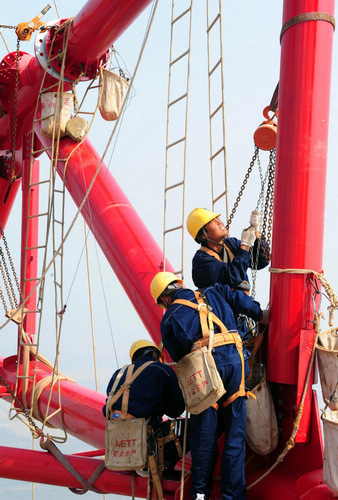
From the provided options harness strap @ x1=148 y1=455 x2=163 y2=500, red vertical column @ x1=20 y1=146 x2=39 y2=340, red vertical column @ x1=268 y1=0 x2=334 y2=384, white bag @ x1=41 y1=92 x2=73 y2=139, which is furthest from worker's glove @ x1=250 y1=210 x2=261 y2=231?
red vertical column @ x1=20 y1=146 x2=39 y2=340

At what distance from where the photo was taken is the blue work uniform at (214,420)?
180 inches

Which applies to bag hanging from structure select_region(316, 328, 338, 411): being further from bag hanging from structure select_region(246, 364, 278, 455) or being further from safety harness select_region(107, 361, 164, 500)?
safety harness select_region(107, 361, 164, 500)

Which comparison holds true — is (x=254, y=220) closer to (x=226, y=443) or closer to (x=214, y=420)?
(x=214, y=420)

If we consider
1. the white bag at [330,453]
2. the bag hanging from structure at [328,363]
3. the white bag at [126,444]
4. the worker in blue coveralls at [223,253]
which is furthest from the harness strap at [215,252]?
the white bag at [330,453]

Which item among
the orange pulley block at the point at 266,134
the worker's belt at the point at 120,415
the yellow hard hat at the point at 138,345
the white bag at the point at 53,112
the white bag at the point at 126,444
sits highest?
the white bag at the point at 53,112

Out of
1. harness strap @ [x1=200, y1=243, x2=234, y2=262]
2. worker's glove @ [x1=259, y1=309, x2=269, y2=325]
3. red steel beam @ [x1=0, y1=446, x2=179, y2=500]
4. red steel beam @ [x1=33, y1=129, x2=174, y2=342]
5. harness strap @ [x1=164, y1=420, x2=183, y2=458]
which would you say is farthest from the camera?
red steel beam @ [x1=33, y1=129, x2=174, y2=342]

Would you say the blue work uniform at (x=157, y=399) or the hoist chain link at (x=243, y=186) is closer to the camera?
the blue work uniform at (x=157, y=399)

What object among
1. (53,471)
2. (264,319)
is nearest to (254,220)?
(264,319)

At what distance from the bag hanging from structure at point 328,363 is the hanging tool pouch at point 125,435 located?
4.16 ft

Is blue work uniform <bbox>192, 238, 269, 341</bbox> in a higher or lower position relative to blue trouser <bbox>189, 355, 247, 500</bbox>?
higher

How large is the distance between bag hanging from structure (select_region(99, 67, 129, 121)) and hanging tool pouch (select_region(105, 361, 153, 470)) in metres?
3.98

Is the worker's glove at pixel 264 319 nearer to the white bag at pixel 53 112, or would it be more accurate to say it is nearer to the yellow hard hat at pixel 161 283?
the yellow hard hat at pixel 161 283

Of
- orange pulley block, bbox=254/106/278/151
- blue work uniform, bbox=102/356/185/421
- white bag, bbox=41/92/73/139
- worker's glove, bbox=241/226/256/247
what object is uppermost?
white bag, bbox=41/92/73/139

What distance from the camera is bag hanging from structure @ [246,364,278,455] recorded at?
4742mm
